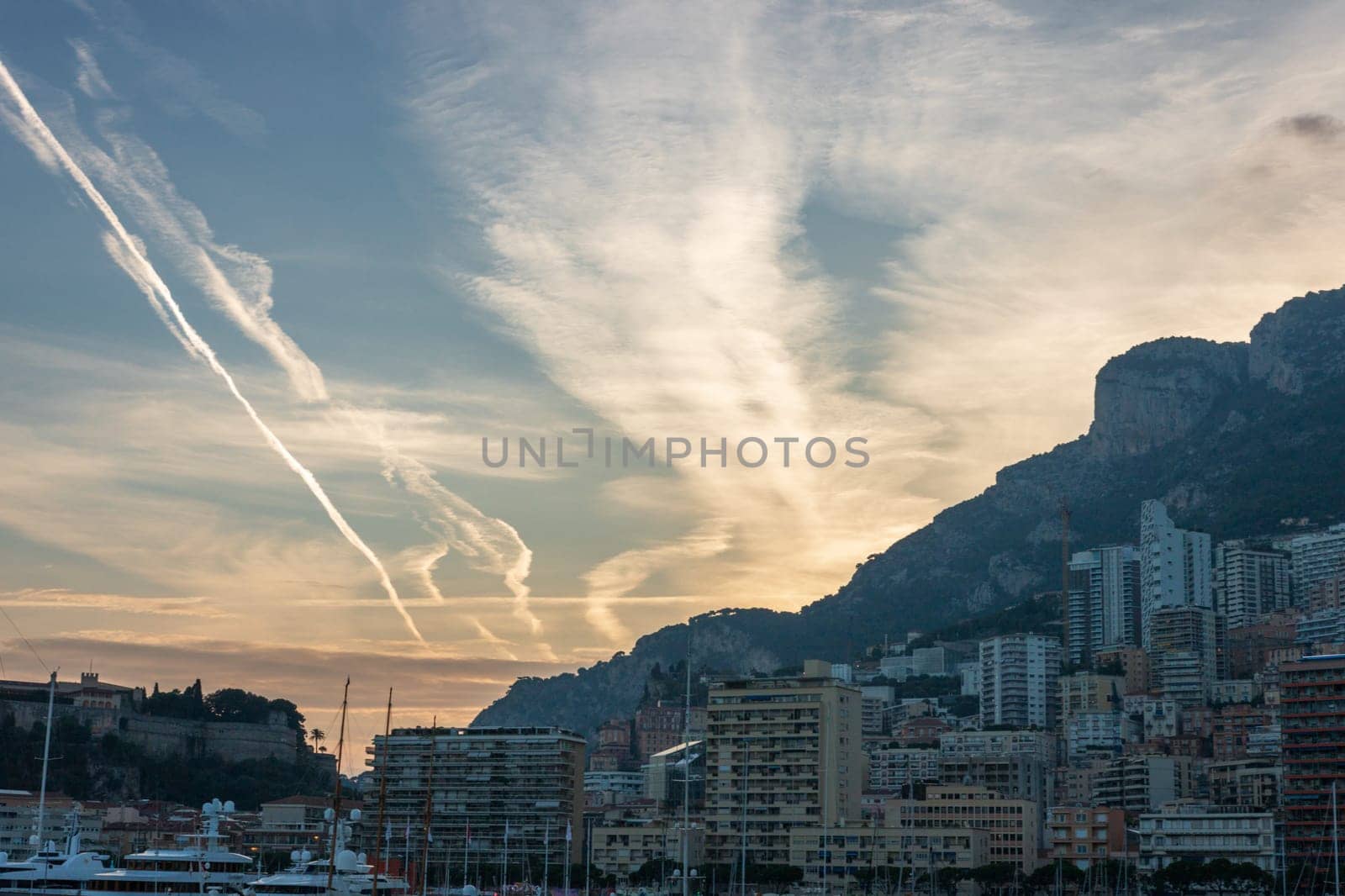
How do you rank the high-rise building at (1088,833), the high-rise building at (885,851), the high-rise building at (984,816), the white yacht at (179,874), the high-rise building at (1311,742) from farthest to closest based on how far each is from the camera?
the high-rise building at (984,816) → the high-rise building at (885,851) → the high-rise building at (1088,833) → the high-rise building at (1311,742) → the white yacht at (179,874)

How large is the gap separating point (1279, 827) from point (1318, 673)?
1726 cm

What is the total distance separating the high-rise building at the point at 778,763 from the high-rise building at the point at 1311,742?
144 feet

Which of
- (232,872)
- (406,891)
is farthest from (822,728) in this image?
(232,872)

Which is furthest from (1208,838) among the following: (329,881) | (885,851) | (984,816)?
(329,881)

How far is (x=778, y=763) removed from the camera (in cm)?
18212

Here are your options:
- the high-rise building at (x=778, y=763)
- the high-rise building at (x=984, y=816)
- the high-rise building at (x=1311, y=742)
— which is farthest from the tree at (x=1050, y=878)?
the high-rise building at (x=778, y=763)

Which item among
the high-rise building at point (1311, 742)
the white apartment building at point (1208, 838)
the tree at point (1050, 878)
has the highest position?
the high-rise building at point (1311, 742)

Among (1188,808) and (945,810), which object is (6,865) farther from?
(1188,808)

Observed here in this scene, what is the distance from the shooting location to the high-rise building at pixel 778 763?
6998 inches

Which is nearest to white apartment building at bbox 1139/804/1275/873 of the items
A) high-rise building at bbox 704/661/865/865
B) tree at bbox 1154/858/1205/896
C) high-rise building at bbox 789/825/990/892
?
tree at bbox 1154/858/1205/896

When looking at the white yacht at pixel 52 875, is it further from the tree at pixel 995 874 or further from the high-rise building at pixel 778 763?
the high-rise building at pixel 778 763

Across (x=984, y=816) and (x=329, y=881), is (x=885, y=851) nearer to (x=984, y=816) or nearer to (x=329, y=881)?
(x=984, y=816)

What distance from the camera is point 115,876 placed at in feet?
335

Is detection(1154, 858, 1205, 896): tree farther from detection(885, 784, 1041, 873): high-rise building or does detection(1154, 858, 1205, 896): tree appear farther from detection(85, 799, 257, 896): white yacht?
detection(85, 799, 257, 896): white yacht
